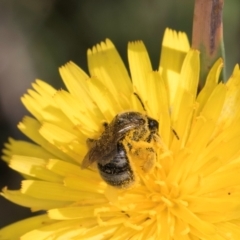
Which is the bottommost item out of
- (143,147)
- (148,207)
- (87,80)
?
(148,207)

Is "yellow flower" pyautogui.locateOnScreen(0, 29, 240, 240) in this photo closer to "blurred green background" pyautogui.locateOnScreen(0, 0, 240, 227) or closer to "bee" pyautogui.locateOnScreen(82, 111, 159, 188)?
"bee" pyautogui.locateOnScreen(82, 111, 159, 188)

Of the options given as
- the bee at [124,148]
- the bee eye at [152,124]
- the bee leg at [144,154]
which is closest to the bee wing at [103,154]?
the bee at [124,148]

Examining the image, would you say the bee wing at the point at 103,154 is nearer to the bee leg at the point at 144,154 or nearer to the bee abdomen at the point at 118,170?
the bee abdomen at the point at 118,170

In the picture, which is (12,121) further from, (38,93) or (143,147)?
(143,147)

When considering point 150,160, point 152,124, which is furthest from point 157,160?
point 152,124

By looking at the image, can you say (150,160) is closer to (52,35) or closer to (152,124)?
(152,124)

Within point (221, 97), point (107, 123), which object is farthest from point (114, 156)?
point (221, 97)
